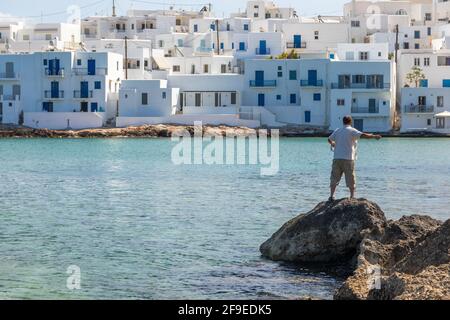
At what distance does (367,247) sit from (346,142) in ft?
6.40

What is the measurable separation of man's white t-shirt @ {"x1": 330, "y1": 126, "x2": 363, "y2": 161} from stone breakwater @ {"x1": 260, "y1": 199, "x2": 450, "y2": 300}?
64 centimetres

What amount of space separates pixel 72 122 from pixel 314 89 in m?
14.7

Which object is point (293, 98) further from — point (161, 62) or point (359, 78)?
point (161, 62)

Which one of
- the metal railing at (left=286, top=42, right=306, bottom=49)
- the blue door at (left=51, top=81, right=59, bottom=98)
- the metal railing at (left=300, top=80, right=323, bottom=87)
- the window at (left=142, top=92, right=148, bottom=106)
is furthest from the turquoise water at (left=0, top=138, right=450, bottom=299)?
the metal railing at (left=286, top=42, right=306, bottom=49)

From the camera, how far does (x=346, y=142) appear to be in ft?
48.9

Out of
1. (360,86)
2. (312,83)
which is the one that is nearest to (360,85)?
(360,86)

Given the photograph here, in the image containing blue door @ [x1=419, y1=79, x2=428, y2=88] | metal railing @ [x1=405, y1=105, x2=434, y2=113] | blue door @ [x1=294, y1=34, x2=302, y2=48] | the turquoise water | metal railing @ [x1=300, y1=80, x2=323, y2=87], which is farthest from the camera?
blue door @ [x1=294, y1=34, x2=302, y2=48]

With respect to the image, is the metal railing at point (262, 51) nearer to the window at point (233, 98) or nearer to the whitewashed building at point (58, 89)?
the window at point (233, 98)

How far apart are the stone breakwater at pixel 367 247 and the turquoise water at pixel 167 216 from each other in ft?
1.47

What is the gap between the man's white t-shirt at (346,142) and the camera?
1487 centimetres

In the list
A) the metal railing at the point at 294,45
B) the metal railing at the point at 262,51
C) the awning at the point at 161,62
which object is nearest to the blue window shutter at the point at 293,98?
the metal railing at the point at 262,51

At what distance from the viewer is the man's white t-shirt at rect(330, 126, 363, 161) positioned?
14.9 meters

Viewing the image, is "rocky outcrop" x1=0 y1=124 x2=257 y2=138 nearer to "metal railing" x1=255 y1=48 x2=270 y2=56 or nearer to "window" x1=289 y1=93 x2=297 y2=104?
"window" x1=289 y1=93 x2=297 y2=104

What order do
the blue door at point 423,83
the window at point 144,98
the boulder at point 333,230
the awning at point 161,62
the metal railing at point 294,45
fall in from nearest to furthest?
the boulder at point 333,230 → the blue door at point 423,83 → the window at point 144,98 → the awning at point 161,62 → the metal railing at point 294,45
